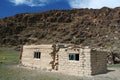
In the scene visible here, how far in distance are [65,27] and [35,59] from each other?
78.8 metres

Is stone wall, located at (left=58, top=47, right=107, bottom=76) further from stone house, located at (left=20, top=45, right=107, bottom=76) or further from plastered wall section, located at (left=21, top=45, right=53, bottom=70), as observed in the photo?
plastered wall section, located at (left=21, top=45, right=53, bottom=70)

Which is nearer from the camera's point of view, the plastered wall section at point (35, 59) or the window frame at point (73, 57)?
the window frame at point (73, 57)

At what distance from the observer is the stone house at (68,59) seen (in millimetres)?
22100

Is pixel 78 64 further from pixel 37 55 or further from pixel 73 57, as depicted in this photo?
pixel 37 55

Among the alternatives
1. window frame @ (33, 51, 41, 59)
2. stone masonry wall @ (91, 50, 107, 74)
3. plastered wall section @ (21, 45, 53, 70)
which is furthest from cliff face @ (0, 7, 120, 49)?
stone masonry wall @ (91, 50, 107, 74)

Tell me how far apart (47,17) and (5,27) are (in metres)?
25.2

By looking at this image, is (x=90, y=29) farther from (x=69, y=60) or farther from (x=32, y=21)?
(x=69, y=60)

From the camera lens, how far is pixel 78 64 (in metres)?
22.4

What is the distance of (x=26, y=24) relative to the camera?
118 meters

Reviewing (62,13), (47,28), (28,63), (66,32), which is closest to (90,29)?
(66,32)

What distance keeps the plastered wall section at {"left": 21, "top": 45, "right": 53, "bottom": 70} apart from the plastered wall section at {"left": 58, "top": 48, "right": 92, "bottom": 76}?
9.16 ft

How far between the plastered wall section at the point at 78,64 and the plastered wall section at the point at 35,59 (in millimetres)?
2791

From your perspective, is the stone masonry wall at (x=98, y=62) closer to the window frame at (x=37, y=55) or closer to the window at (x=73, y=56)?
the window at (x=73, y=56)

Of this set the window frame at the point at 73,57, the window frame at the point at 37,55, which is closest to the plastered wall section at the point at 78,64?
the window frame at the point at 73,57
